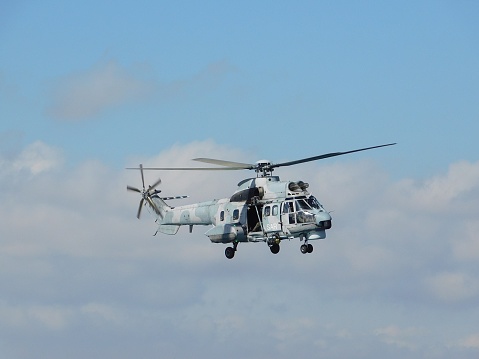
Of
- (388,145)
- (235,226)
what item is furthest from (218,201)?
(388,145)

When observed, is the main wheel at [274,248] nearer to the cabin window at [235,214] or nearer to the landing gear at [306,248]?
the landing gear at [306,248]

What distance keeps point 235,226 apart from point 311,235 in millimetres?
7061

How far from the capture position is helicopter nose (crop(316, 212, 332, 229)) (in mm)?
86750

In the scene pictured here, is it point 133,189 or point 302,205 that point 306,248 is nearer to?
point 302,205

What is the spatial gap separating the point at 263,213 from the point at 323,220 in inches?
227

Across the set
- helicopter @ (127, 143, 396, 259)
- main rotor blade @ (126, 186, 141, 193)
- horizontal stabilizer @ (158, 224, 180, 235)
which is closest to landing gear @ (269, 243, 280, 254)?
helicopter @ (127, 143, 396, 259)

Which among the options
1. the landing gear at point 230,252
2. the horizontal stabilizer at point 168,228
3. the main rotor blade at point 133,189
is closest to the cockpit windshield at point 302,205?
the landing gear at point 230,252

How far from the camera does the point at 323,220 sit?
86.8 metres

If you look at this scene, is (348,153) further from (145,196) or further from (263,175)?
(145,196)

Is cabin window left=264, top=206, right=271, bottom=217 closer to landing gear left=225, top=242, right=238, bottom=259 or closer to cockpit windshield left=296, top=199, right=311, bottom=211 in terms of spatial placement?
cockpit windshield left=296, top=199, right=311, bottom=211

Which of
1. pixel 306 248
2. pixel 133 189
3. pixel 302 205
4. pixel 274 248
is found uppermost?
pixel 133 189

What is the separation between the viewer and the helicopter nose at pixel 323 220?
8675 cm

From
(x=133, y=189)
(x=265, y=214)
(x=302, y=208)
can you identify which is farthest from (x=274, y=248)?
(x=133, y=189)

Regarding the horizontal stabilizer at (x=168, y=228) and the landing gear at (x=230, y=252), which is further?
the horizontal stabilizer at (x=168, y=228)
